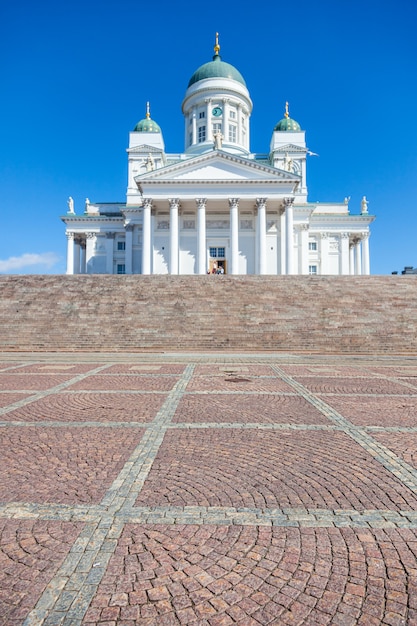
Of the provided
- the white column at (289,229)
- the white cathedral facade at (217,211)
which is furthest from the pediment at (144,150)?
the white column at (289,229)

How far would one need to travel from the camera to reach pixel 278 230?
141 ft

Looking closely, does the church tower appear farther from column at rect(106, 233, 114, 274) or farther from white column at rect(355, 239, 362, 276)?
white column at rect(355, 239, 362, 276)

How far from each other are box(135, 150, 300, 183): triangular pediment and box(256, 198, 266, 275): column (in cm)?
232

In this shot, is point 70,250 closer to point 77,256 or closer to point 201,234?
point 77,256

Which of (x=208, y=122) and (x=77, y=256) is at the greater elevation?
(x=208, y=122)

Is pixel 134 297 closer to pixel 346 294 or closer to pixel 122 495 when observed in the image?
pixel 346 294

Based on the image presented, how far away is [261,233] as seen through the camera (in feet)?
128

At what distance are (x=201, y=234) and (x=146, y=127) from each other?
1028 inches

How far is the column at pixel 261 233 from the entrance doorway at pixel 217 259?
15.2ft

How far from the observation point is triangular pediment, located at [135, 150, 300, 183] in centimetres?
3828

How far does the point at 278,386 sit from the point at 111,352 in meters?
9.88

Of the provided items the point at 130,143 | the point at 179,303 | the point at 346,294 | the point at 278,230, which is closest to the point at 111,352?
the point at 179,303

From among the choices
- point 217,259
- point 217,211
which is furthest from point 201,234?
point 217,211

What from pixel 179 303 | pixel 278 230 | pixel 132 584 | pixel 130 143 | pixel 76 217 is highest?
pixel 130 143
